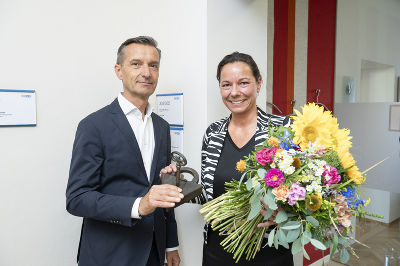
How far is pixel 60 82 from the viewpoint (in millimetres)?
1720

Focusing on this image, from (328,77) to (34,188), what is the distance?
10.7 ft

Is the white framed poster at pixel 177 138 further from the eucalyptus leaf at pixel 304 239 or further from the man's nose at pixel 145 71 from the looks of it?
the eucalyptus leaf at pixel 304 239

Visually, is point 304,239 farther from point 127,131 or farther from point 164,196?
point 127,131

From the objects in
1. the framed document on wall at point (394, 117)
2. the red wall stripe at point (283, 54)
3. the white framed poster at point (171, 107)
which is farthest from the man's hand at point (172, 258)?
the framed document on wall at point (394, 117)

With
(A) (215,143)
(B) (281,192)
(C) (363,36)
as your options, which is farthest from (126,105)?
(C) (363,36)

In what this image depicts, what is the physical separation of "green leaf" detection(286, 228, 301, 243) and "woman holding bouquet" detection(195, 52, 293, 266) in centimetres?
52

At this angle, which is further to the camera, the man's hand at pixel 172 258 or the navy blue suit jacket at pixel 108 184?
Result: the man's hand at pixel 172 258

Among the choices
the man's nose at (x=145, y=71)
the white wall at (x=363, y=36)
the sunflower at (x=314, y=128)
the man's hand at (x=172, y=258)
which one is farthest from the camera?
the white wall at (x=363, y=36)

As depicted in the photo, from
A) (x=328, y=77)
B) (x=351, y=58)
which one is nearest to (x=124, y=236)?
(x=328, y=77)

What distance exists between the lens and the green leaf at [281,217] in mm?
984

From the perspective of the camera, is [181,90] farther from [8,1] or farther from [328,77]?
[328,77]

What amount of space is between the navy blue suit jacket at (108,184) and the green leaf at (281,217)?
24.1 inches

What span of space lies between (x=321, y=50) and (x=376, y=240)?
221 centimetres

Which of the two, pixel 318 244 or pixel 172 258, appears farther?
pixel 172 258
